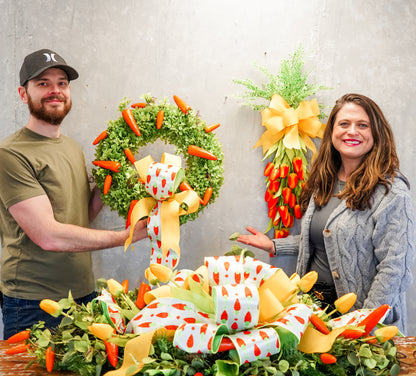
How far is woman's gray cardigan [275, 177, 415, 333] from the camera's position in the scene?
2.01m

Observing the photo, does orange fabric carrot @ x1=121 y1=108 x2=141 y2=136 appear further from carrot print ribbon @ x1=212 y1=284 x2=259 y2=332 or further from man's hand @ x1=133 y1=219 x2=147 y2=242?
carrot print ribbon @ x1=212 y1=284 x2=259 y2=332

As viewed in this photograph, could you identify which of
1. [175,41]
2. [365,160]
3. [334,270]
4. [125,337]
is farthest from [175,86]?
[125,337]

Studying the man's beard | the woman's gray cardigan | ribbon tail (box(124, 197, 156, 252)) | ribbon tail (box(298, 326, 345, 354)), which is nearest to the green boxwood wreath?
ribbon tail (box(124, 197, 156, 252))

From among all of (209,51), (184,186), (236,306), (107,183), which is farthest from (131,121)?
(236,306)

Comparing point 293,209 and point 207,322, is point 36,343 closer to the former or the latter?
point 207,322

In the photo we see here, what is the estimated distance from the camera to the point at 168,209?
1.96 m

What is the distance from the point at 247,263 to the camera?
121cm

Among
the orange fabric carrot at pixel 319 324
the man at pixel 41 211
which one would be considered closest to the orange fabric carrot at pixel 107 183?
the man at pixel 41 211

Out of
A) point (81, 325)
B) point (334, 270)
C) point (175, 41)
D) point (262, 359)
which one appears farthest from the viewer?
point (175, 41)

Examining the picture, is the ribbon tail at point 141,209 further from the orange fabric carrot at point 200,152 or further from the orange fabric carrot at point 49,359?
the orange fabric carrot at point 49,359

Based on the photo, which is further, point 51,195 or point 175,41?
point 175,41

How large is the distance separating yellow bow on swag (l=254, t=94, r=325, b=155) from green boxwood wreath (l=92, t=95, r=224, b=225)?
0.35 metres

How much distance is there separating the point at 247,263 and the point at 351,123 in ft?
4.07

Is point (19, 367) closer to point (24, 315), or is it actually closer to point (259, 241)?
point (24, 315)
